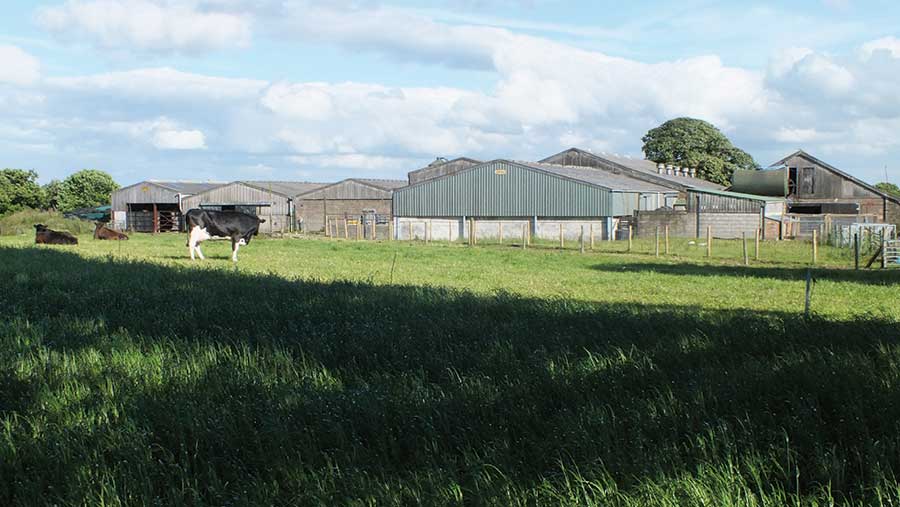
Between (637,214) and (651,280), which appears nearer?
(651,280)

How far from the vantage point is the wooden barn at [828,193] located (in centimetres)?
6406

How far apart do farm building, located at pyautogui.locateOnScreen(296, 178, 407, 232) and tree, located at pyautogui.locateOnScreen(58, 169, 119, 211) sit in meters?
42.5

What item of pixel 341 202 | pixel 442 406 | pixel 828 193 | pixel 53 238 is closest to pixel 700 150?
pixel 828 193

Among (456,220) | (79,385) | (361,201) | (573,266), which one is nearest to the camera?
(79,385)

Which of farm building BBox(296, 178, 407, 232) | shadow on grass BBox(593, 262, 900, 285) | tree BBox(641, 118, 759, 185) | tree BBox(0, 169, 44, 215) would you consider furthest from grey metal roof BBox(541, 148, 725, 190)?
tree BBox(0, 169, 44, 215)

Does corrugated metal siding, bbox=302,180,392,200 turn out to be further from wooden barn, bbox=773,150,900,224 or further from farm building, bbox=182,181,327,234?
wooden barn, bbox=773,150,900,224

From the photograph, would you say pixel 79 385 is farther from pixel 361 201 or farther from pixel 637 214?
pixel 361 201

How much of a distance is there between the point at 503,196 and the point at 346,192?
18341mm

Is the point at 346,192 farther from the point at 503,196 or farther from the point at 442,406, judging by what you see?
the point at 442,406

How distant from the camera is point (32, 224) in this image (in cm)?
6631

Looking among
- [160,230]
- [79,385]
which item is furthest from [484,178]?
[79,385]

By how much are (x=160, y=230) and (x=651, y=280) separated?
60.7 meters

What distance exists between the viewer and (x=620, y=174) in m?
78.9

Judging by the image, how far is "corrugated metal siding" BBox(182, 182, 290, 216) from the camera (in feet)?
247
